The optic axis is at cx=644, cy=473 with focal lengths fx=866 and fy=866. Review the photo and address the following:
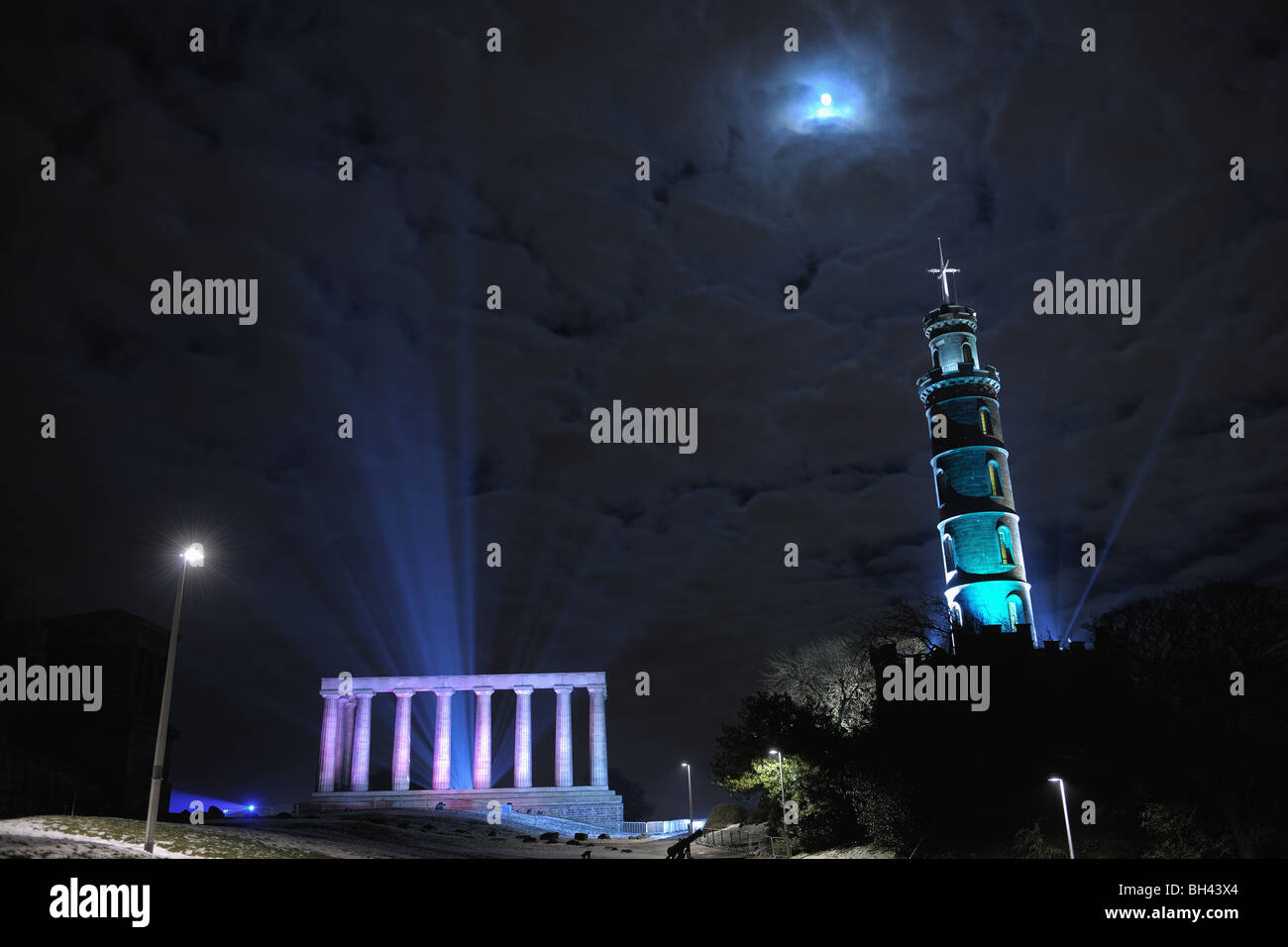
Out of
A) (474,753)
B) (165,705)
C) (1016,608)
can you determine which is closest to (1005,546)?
(1016,608)

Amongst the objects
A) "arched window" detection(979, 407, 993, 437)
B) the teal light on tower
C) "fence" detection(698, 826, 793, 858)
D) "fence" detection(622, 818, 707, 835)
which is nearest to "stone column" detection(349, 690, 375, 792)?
"fence" detection(622, 818, 707, 835)

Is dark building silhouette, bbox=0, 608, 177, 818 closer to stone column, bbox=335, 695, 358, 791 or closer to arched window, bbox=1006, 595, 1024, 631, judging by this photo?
stone column, bbox=335, 695, 358, 791

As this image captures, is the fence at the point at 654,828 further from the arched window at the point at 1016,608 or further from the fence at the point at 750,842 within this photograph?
the arched window at the point at 1016,608

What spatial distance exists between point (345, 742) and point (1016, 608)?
266 feet

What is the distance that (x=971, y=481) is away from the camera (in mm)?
74375

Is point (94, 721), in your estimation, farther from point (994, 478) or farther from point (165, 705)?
point (994, 478)

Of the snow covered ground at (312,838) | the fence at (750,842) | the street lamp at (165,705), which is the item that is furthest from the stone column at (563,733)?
the street lamp at (165,705)

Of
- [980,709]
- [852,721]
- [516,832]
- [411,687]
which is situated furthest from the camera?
[411,687]

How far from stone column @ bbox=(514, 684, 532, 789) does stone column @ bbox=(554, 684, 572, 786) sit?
345 centimetres
